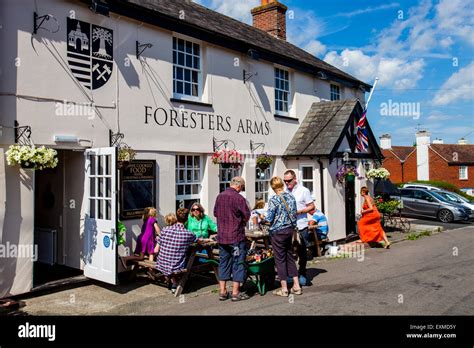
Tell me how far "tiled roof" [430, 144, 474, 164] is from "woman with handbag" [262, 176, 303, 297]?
36.2 m

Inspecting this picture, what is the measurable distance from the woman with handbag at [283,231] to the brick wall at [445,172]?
3644cm

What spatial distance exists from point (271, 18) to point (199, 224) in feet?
41.1

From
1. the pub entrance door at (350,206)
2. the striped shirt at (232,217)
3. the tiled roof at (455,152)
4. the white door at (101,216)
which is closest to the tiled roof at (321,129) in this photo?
the pub entrance door at (350,206)

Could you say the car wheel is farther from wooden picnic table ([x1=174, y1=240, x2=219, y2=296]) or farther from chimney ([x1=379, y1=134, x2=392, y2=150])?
chimney ([x1=379, y1=134, x2=392, y2=150])

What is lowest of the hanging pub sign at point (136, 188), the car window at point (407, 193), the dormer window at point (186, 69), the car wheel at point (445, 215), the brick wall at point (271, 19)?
the car wheel at point (445, 215)

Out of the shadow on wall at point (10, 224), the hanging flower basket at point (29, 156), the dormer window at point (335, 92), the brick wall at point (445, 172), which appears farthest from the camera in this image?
the brick wall at point (445, 172)

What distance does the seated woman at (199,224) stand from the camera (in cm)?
859

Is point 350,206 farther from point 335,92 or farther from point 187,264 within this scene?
point 187,264

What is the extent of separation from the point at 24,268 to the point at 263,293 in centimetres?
416

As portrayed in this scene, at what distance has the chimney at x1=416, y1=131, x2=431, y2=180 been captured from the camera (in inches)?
1564

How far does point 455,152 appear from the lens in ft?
129

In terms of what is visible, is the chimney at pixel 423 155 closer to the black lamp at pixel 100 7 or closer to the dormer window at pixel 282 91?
the dormer window at pixel 282 91

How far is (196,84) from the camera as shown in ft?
34.4

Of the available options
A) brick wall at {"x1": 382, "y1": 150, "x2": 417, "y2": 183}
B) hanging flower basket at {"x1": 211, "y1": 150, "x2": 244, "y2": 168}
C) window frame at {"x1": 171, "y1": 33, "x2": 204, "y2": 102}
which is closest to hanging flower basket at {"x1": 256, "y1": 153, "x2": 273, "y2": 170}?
hanging flower basket at {"x1": 211, "y1": 150, "x2": 244, "y2": 168}
